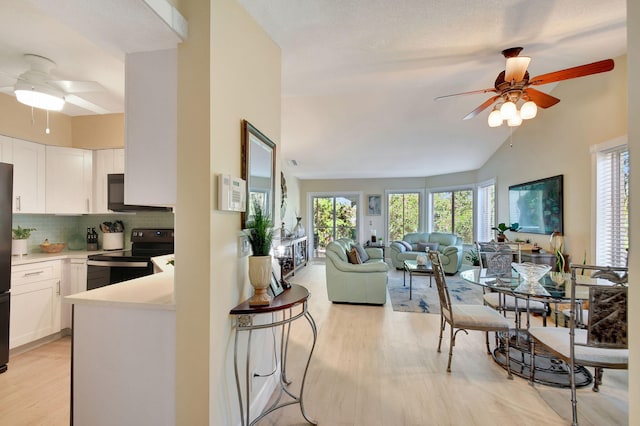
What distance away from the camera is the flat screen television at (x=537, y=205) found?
4.02 m

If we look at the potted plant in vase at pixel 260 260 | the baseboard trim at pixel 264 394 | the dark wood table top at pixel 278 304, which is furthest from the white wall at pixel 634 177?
the baseboard trim at pixel 264 394

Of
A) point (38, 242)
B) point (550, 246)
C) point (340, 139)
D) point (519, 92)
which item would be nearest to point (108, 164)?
point (38, 242)

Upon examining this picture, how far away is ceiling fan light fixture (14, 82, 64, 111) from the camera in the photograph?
6.93ft

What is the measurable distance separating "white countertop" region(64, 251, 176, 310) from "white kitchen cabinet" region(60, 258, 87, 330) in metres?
1.73

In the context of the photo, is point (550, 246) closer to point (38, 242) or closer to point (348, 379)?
point (348, 379)

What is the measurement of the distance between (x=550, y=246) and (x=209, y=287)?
466cm

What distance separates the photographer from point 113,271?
3143 millimetres

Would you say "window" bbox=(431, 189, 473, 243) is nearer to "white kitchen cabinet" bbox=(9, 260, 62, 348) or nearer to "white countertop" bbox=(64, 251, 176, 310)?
"white countertop" bbox=(64, 251, 176, 310)

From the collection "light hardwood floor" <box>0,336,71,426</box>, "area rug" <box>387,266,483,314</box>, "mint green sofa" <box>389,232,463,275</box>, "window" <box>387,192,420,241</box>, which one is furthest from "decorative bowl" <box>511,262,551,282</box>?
"window" <box>387,192,420,241</box>

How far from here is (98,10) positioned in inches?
50.3

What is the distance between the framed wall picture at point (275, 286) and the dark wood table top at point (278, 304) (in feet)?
0.09

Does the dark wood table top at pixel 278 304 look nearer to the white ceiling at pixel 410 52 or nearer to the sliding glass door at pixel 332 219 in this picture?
the white ceiling at pixel 410 52

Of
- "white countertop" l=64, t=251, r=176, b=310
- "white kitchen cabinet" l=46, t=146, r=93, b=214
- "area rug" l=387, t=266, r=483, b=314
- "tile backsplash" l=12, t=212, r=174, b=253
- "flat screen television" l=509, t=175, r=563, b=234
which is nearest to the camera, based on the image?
"white countertop" l=64, t=251, r=176, b=310

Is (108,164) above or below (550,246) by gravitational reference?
above
